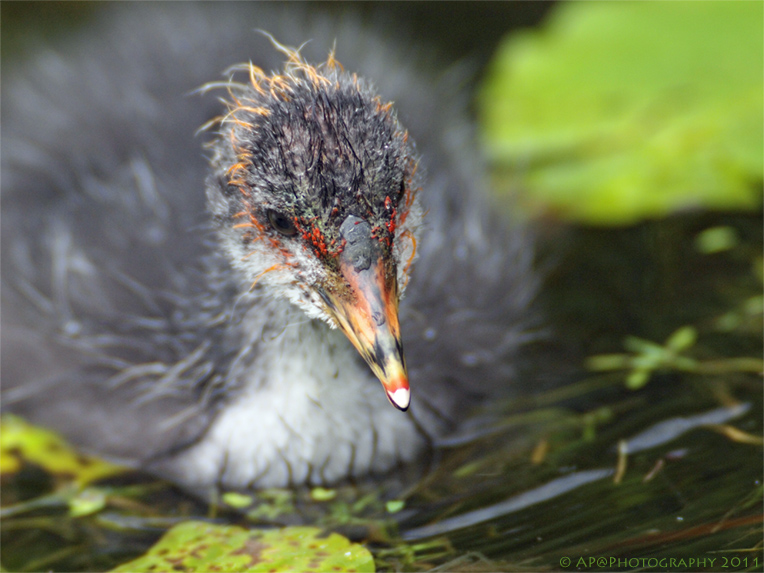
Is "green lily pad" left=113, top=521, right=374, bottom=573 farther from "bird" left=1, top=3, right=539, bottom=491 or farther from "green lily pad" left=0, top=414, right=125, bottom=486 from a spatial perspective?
"green lily pad" left=0, top=414, right=125, bottom=486

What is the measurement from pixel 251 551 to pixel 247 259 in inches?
27.0

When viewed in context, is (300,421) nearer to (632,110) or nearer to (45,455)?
(45,455)

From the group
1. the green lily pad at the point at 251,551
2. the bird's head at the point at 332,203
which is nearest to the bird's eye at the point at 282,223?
the bird's head at the point at 332,203

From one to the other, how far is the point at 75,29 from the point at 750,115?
286 cm

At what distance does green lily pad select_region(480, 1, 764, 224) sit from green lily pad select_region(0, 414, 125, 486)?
69.4 inches

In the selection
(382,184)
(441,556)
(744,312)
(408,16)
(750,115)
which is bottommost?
(441,556)

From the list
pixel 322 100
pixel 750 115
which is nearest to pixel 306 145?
pixel 322 100

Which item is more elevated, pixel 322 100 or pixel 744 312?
pixel 322 100

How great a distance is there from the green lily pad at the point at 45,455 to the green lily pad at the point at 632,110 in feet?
5.78

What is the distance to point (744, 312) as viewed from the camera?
2531 mm

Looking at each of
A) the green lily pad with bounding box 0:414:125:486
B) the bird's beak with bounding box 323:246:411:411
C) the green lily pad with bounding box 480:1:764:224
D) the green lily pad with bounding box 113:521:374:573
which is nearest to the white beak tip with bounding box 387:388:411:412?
the bird's beak with bounding box 323:246:411:411

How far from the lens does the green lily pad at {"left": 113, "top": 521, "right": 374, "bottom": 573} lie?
6.05 ft

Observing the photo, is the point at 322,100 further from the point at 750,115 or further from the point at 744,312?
the point at 750,115

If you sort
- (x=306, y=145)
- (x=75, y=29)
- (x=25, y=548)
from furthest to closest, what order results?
(x=75, y=29)
(x=25, y=548)
(x=306, y=145)
